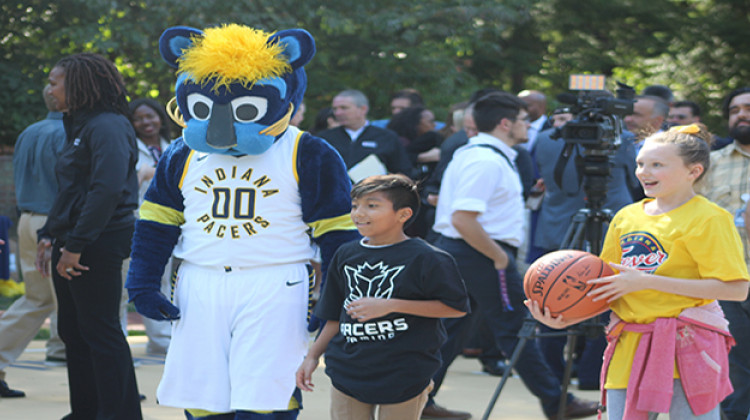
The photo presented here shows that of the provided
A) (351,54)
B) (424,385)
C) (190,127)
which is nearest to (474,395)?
(424,385)

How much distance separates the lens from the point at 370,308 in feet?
12.1

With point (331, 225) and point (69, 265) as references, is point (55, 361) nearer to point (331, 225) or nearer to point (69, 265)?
point (69, 265)

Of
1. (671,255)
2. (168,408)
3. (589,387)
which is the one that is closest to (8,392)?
(168,408)

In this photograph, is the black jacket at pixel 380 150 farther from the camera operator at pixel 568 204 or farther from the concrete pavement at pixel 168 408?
the concrete pavement at pixel 168 408

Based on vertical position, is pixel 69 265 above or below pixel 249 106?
below

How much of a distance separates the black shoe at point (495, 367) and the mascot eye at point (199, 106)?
3.92 meters

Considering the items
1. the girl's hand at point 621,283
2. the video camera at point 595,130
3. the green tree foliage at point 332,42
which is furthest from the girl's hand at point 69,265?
the green tree foliage at point 332,42

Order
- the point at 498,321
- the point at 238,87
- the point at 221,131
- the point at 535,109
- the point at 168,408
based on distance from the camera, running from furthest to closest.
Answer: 1. the point at 535,109
2. the point at 168,408
3. the point at 498,321
4. the point at 238,87
5. the point at 221,131

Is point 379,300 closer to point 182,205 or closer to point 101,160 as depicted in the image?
point 182,205

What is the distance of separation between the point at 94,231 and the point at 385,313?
1802 millimetres

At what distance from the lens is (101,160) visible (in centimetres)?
482

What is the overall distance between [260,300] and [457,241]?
2.04 meters

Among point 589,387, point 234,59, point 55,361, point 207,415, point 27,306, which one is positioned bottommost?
point 55,361

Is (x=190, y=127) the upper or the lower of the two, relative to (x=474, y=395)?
upper
